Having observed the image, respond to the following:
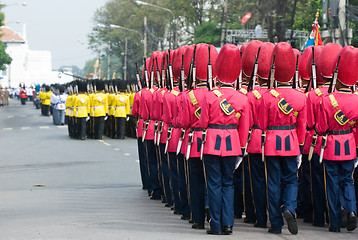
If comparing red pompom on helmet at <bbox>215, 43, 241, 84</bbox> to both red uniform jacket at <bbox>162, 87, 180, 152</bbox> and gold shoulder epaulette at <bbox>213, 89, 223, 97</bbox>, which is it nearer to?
gold shoulder epaulette at <bbox>213, 89, 223, 97</bbox>

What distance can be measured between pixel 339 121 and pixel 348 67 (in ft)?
2.26

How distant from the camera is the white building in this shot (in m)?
155

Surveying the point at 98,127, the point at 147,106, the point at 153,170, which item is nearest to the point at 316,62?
the point at 147,106

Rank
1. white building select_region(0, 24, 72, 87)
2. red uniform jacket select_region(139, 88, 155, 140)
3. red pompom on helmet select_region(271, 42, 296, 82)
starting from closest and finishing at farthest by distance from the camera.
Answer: red pompom on helmet select_region(271, 42, 296, 82)
red uniform jacket select_region(139, 88, 155, 140)
white building select_region(0, 24, 72, 87)

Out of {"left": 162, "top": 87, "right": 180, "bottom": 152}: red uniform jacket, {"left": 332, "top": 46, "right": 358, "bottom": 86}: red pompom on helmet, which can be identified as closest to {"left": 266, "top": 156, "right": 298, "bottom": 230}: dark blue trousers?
{"left": 332, "top": 46, "right": 358, "bottom": 86}: red pompom on helmet

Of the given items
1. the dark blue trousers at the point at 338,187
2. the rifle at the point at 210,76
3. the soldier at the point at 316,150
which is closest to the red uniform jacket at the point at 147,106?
the rifle at the point at 210,76

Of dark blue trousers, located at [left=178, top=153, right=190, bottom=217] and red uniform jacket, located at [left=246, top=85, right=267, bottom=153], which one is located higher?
red uniform jacket, located at [left=246, top=85, right=267, bottom=153]

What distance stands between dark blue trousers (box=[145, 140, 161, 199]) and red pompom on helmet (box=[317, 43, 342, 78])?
3586 millimetres

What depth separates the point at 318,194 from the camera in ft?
32.9

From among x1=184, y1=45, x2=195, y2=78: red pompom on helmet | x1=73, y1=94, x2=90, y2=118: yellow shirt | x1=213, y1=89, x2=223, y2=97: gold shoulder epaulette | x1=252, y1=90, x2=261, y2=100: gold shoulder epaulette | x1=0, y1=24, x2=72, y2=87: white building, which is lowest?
x1=0, y1=24, x2=72, y2=87: white building

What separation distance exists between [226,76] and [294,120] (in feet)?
3.27

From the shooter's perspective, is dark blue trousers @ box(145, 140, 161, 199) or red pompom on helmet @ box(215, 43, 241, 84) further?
dark blue trousers @ box(145, 140, 161, 199)

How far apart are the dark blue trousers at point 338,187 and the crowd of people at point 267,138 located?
0.01 m

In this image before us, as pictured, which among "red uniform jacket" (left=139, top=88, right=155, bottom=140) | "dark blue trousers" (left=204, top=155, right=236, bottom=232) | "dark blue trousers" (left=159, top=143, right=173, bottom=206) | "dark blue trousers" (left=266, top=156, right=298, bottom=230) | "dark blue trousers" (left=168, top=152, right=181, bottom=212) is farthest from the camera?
"red uniform jacket" (left=139, top=88, right=155, bottom=140)
